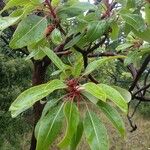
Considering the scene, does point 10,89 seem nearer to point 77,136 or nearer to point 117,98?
point 77,136

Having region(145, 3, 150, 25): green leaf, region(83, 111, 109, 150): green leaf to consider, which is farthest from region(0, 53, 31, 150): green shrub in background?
region(83, 111, 109, 150): green leaf

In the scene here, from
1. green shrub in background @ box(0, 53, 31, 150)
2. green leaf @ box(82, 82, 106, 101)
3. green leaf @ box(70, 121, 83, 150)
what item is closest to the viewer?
green leaf @ box(82, 82, 106, 101)

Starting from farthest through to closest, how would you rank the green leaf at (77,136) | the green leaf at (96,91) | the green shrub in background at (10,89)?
the green shrub in background at (10,89) < the green leaf at (77,136) < the green leaf at (96,91)

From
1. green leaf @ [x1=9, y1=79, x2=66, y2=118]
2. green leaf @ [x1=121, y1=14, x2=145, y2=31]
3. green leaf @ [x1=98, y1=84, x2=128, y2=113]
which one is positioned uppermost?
green leaf @ [x1=9, y1=79, x2=66, y2=118]

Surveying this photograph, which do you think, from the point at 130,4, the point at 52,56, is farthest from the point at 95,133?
the point at 130,4

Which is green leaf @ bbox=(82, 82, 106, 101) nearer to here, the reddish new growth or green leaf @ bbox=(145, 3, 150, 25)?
the reddish new growth

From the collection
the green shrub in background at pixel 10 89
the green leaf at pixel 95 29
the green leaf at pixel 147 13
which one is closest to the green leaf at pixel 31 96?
the green leaf at pixel 95 29

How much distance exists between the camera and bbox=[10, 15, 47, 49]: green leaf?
0.79m

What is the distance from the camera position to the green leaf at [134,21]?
816 mm

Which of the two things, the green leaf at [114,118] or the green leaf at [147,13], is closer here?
the green leaf at [114,118]

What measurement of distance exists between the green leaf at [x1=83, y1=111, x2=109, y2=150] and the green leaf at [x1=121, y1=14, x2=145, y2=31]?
0.20 m

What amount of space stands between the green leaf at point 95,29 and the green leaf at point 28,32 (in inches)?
3.6

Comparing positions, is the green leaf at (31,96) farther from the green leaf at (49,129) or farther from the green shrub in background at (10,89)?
the green shrub in background at (10,89)

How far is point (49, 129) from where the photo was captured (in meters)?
0.71
